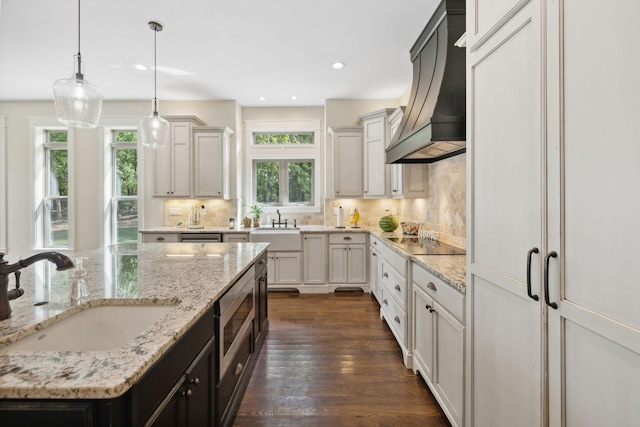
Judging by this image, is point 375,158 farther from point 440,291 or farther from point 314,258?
point 440,291

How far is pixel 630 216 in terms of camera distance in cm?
71

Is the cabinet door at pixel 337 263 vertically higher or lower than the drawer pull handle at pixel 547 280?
lower

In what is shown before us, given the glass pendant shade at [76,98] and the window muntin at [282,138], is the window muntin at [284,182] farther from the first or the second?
the glass pendant shade at [76,98]

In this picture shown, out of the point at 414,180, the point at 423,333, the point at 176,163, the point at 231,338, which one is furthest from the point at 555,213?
the point at 176,163

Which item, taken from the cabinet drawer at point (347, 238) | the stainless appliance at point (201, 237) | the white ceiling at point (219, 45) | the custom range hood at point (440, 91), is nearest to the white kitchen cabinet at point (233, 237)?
the stainless appliance at point (201, 237)

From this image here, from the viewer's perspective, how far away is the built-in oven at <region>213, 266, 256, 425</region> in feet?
4.87

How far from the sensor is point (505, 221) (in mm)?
1173

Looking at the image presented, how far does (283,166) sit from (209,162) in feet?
4.09

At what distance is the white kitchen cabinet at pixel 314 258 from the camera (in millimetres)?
4398

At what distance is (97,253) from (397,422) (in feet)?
7.91

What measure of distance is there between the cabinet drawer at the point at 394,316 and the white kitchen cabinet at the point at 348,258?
39.0 inches

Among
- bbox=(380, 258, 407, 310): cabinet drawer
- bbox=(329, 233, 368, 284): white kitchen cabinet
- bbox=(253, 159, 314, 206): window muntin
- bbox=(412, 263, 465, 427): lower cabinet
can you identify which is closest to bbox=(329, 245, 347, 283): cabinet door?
bbox=(329, 233, 368, 284): white kitchen cabinet

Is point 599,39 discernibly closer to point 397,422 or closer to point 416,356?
point 397,422

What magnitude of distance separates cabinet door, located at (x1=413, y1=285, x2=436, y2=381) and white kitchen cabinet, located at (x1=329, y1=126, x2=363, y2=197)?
8.46 feet
